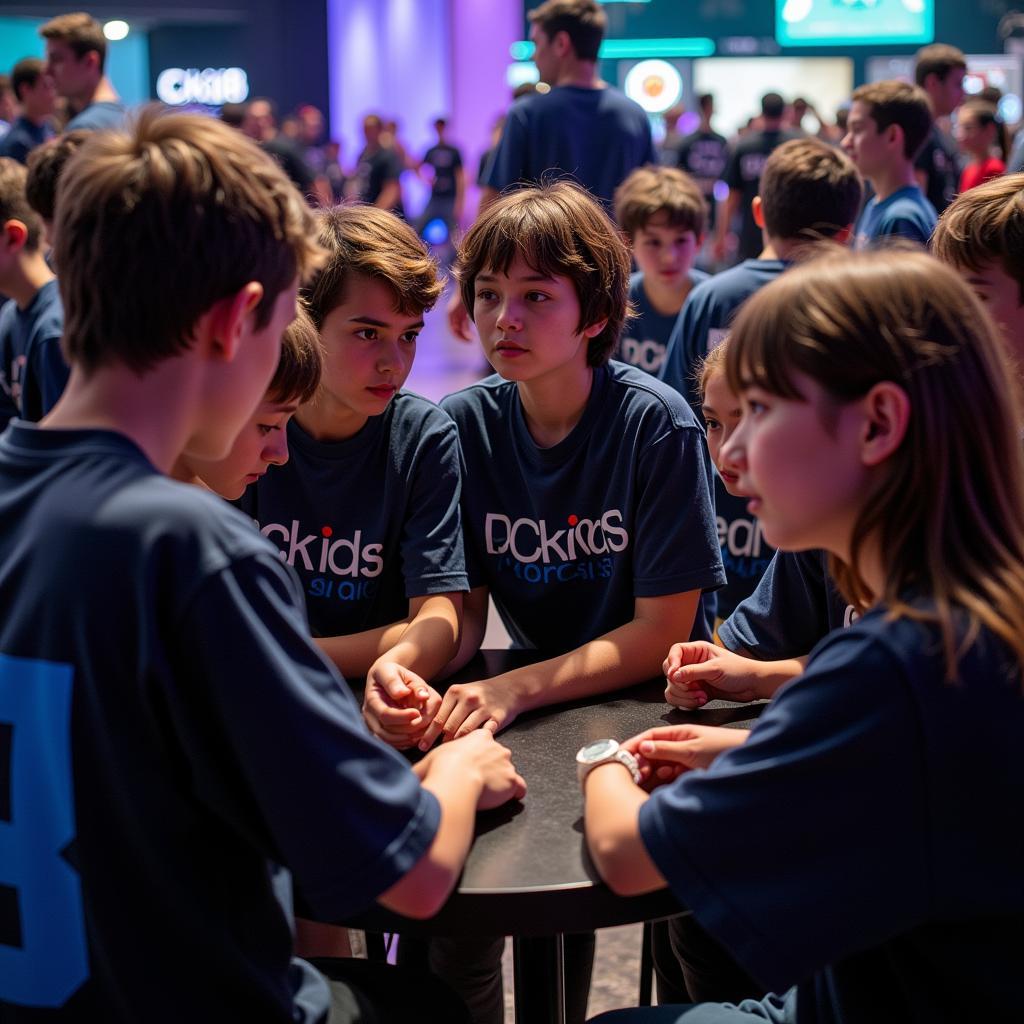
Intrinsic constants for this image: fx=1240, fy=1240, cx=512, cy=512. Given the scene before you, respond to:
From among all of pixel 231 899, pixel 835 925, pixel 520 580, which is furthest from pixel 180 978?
pixel 520 580

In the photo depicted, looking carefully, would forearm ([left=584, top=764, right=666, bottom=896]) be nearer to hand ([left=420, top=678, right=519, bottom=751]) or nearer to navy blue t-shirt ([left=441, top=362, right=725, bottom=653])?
hand ([left=420, top=678, right=519, bottom=751])

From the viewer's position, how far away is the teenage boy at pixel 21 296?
3238mm

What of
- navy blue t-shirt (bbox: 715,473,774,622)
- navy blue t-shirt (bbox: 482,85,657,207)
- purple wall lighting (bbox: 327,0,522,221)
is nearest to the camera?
navy blue t-shirt (bbox: 715,473,774,622)

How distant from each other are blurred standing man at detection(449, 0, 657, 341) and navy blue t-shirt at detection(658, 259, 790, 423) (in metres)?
1.84

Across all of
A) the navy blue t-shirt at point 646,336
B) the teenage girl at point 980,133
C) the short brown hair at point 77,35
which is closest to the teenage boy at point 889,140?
the navy blue t-shirt at point 646,336

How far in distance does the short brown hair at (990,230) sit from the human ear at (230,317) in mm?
1221

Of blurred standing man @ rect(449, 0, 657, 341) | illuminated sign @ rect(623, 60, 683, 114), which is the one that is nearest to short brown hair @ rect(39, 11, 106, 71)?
blurred standing man @ rect(449, 0, 657, 341)

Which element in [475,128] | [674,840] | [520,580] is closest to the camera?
[674,840]

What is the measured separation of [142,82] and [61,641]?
1862cm

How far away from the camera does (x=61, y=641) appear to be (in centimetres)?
98

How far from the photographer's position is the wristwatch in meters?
1.31

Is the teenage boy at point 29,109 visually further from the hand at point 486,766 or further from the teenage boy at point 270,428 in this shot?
the hand at point 486,766

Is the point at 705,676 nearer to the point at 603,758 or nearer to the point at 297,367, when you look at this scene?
the point at 603,758

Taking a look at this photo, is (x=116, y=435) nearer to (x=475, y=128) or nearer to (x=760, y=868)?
(x=760, y=868)
